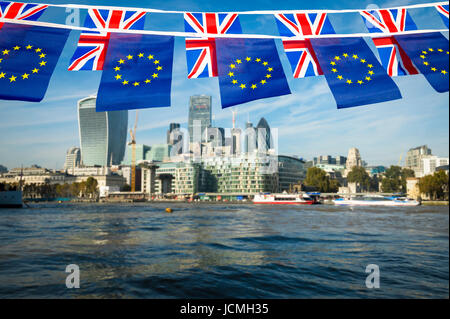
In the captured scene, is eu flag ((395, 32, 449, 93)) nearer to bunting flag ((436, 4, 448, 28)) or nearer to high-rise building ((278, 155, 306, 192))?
bunting flag ((436, 4, 448, 28))

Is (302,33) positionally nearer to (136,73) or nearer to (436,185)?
(136,73)

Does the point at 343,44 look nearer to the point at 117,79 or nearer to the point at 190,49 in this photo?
the point at 190,49

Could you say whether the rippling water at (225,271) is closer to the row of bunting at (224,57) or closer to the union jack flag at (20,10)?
the row of bunting at (224,57)

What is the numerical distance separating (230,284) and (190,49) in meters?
5.83

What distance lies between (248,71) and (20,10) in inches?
136

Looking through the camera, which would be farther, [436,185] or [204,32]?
[436,185]

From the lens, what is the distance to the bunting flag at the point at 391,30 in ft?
17.1

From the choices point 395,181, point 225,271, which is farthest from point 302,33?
point 395,181

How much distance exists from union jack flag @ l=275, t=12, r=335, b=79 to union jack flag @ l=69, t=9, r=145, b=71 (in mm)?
2303

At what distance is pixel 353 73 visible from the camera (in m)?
4.85

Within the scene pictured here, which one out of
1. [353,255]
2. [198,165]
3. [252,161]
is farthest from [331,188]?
[353,255]

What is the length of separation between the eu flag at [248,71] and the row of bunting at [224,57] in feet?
0.05

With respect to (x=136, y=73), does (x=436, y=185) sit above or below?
below

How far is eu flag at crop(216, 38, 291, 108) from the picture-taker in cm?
467
